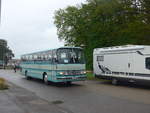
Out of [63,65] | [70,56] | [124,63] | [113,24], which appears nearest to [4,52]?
[113,24]

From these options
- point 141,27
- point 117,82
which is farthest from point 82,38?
point 117,82

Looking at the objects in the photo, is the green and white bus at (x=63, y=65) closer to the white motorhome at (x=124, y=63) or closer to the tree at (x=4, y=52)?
the white motorhome at (x=124, y=63)

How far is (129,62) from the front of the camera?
15.6m

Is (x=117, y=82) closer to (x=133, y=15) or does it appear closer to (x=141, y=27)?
(x=141, y=27)

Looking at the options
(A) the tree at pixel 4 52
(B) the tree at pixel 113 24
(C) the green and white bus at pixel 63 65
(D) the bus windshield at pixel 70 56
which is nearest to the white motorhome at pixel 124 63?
(C) the green and white bus at pixel 63 65

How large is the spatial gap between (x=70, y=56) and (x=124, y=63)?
4.19 meters

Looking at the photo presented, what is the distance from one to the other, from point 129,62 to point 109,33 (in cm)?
1143

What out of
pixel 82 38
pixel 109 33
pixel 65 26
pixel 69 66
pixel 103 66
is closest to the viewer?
pixel 69 66

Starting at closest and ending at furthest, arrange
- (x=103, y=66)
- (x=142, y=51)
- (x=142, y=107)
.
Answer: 1. (x=142, y=107)
2. (x=142, y=51)
3. (x=103, y=66)

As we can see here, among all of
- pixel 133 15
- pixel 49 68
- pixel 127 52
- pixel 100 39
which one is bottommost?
pixel 49 68

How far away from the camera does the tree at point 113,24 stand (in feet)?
70.2

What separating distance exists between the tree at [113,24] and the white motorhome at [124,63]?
5.30m

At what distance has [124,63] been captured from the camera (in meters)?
16.0

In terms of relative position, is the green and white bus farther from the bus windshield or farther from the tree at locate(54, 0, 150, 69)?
the tree at locate(54, 0, 150, 69)
